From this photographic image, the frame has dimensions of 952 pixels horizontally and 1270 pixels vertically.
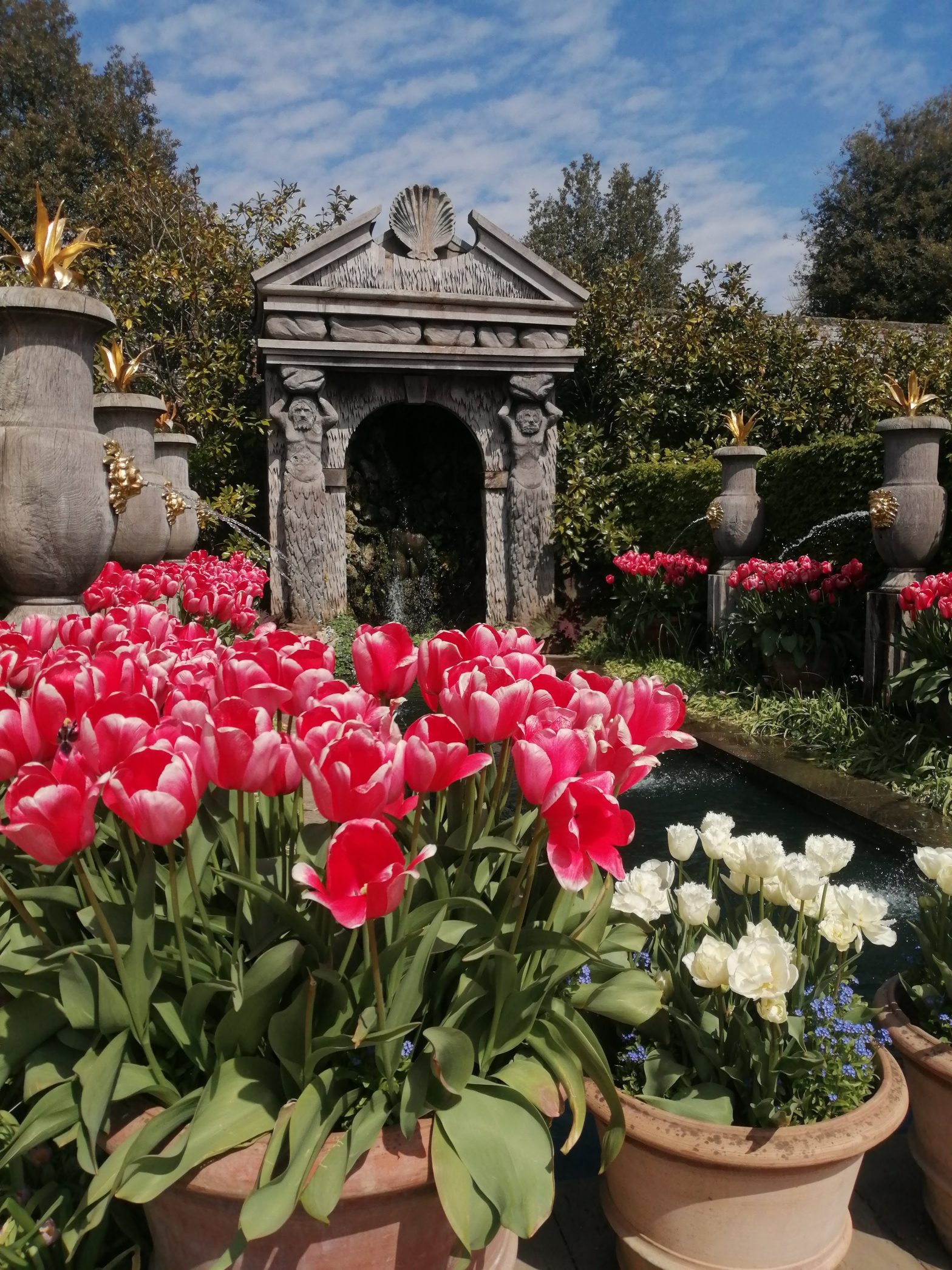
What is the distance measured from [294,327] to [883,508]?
5.79 meters

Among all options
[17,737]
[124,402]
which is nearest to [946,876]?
[17,737]

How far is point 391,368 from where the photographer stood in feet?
30.1

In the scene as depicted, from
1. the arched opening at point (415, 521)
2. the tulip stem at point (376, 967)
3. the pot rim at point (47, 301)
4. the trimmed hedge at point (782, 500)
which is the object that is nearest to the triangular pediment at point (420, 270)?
the arched opening at point (415, 521)

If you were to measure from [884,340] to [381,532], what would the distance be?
6.32 meters

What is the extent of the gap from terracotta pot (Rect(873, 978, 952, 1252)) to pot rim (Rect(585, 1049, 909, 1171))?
0.22m

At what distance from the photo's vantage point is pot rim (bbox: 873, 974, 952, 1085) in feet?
5.02

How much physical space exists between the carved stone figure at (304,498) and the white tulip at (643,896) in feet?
25.6

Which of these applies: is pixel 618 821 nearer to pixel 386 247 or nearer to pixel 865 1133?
pixel 865 1133

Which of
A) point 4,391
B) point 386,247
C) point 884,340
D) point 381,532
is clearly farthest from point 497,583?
point 4,391

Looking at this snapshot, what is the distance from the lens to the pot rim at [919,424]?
5.40 metres

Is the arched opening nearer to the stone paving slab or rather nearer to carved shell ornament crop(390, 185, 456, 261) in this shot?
carved shell ornament crop(390, 185, 456, 261)

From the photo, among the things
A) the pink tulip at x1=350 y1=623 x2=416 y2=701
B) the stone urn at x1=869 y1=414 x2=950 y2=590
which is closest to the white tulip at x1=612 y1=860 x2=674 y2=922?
the pink tulip at x1=350 y1=623 x2=416 y2=701

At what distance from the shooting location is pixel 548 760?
3.69 ft

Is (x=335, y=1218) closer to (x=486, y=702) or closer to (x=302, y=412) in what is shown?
(x=486, y=702)
